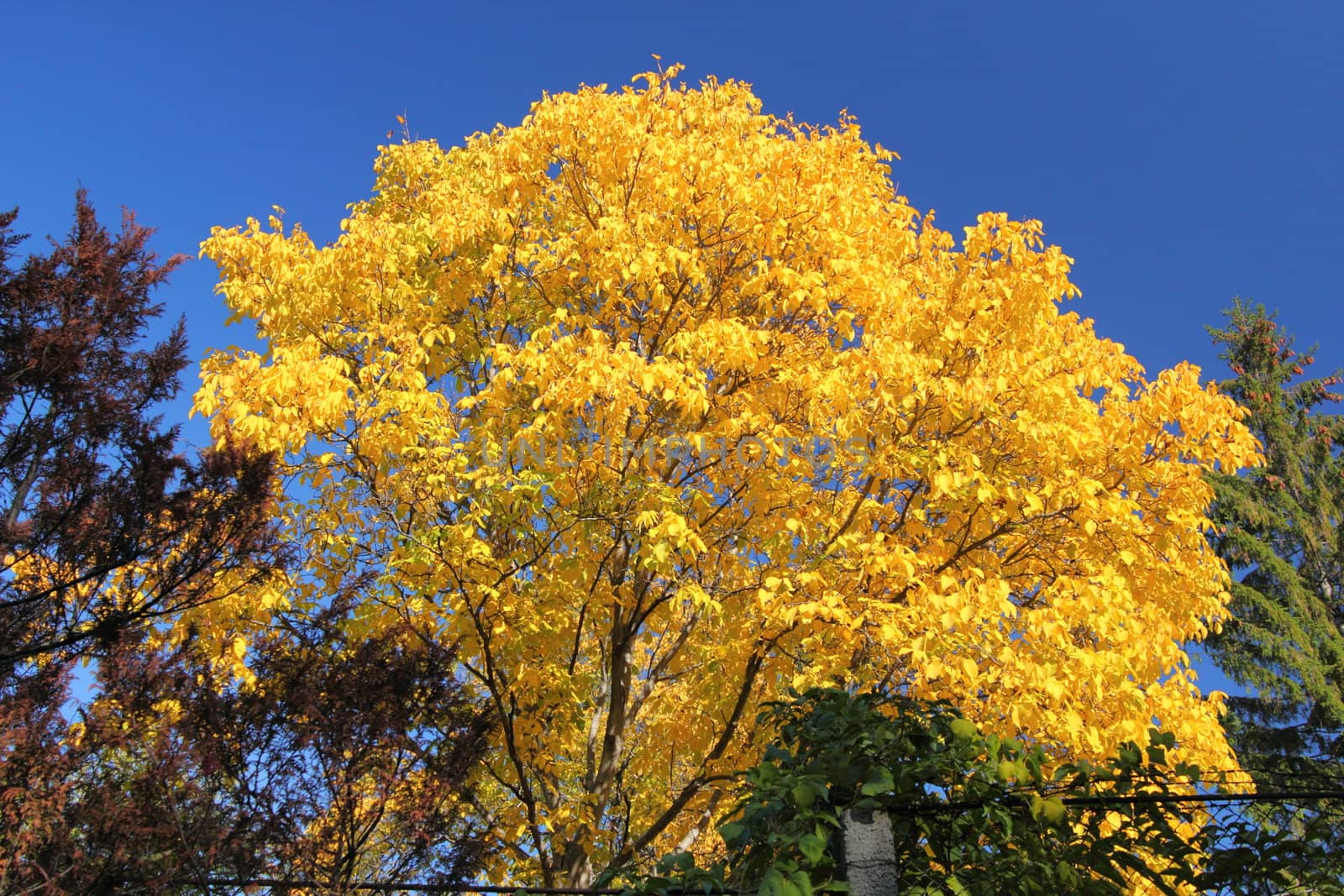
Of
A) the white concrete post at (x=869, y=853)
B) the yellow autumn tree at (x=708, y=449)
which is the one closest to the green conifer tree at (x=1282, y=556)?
the yellow autumn tree at (x=708, y=449)

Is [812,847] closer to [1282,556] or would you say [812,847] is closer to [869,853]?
[869,853]

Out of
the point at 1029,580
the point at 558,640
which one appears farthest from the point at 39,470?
the point at 1029,580

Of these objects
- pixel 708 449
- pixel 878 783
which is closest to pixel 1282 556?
pixel 708 449

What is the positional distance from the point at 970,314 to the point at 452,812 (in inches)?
164

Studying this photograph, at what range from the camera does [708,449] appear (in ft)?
19.1

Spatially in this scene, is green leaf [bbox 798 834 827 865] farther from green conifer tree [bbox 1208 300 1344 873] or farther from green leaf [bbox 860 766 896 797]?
green conifer tree [bbox 1208 300 1344 873]

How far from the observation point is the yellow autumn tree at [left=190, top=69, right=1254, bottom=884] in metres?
4.83

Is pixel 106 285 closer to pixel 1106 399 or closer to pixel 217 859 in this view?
pixel 217 859

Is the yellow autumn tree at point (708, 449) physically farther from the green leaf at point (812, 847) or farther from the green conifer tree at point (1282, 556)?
the green conifer tree at point (1282, 556)

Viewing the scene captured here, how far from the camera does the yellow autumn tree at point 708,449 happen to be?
4828mm

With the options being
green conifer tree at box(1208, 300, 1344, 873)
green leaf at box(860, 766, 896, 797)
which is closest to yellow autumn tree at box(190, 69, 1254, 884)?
green leaf at box(860, 766, 896, 797)

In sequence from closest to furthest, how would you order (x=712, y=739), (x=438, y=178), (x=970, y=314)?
(x=970, y=314)
(x=712, y=739)
(x=438, y=178)

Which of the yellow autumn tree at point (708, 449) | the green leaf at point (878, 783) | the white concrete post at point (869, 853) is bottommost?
the white concrete post at point (869, 853)

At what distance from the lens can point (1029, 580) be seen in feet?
20.1
